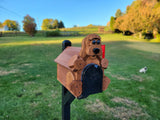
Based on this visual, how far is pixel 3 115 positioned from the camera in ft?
8.16

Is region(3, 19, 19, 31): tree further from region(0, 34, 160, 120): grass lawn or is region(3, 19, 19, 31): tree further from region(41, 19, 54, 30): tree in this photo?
region(0, 34, 160, 120): grass lawn

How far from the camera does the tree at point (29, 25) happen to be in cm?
2858

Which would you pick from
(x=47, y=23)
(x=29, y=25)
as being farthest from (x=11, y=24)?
(x=29, y=25)

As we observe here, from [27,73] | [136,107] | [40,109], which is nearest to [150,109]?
[136,107]

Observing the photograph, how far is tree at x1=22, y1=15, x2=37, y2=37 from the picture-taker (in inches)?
1125

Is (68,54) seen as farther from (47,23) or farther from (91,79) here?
(47,23)

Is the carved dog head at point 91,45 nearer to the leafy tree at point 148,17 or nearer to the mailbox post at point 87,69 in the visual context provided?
the mailbox post at point 87,69

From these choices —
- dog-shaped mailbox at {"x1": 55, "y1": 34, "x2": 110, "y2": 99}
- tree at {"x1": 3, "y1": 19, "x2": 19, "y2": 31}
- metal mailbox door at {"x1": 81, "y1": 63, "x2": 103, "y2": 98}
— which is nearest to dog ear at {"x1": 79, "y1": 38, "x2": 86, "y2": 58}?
dog-shaped mailbox at {"x1": 55, "y1": 34, "x2": 110, "y2": 99}

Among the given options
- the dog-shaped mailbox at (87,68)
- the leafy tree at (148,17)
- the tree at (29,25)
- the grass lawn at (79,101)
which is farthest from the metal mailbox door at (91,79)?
the tree at (29,25)

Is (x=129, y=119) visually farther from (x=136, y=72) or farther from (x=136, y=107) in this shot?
(x=136, y=72)

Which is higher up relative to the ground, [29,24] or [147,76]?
[29,24]

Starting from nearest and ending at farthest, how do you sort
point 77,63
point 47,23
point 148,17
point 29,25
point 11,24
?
point 77,63 < point 148,17 < point 29,25 < point 11,24 < point 47,23

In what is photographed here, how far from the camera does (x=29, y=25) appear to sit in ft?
93.2

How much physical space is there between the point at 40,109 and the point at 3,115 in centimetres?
72
